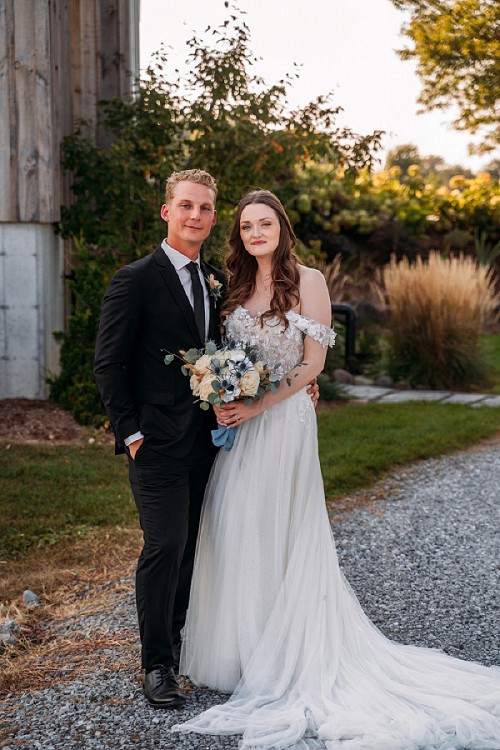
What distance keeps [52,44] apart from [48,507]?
184 inches

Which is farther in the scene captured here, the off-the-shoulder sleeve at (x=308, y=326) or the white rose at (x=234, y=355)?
the off-the-shoulder sleeve at (x=308, y=326)

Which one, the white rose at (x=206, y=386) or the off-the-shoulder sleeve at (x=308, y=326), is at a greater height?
the off-the-shoulder sleeve at (x=308, y=326)

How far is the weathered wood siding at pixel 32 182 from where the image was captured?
8289 millimetres

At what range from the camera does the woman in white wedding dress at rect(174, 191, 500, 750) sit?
3.46m

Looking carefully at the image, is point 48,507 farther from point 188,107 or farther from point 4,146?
point 188,107

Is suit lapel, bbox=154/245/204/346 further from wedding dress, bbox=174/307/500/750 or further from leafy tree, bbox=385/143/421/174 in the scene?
leafy tree, bbox=385/143/421/174

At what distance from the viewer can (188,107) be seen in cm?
882

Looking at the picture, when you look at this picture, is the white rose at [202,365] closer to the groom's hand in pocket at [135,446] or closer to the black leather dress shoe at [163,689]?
the groom's hand in pocket at [135,446]

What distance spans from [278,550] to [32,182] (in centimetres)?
585

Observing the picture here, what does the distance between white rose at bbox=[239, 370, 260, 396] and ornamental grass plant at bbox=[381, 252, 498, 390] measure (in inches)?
306

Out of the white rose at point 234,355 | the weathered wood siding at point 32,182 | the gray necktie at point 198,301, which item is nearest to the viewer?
the white rose at point 234,355

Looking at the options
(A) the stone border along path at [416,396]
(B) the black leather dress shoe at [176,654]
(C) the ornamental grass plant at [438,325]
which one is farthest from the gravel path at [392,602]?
(C) the ornamental grass plant at [438,325]

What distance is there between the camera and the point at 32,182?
843 cm

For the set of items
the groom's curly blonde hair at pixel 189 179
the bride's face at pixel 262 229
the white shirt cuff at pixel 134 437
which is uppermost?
the groom's curly blonde hair at pixel 189 179
